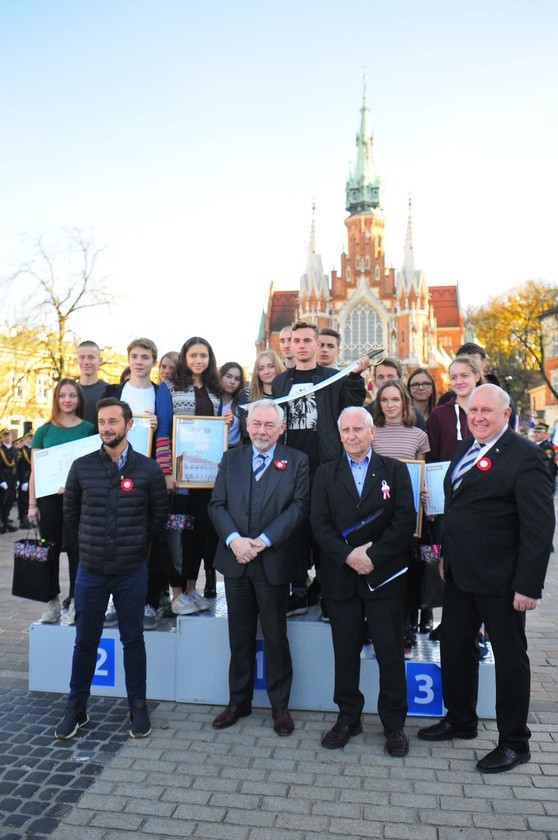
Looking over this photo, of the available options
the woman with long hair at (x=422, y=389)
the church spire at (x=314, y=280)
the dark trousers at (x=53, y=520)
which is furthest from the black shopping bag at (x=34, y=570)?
the church spire at (x=314, y=280)

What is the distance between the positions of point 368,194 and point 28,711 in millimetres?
84939

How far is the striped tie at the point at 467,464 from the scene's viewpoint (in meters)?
4.43

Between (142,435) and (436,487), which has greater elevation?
(142,435)

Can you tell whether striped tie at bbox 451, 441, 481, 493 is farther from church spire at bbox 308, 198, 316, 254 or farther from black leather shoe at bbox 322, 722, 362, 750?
church spire at bbox 308, 198, 316, 254

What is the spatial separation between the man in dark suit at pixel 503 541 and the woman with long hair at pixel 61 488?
10.8ft

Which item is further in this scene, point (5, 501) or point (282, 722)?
point (5, 501)

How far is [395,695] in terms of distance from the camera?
451 centimetres

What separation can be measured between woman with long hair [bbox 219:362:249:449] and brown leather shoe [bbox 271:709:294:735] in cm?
241

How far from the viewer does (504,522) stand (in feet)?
13.8

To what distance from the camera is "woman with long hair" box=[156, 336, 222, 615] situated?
5.63m

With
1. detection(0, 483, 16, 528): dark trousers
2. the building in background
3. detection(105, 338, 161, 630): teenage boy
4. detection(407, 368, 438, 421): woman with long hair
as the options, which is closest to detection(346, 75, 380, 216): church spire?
the building in background

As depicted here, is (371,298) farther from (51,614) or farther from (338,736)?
(338,736)

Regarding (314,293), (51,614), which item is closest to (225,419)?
(51,614)

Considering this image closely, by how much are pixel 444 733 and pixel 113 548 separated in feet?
8.86
